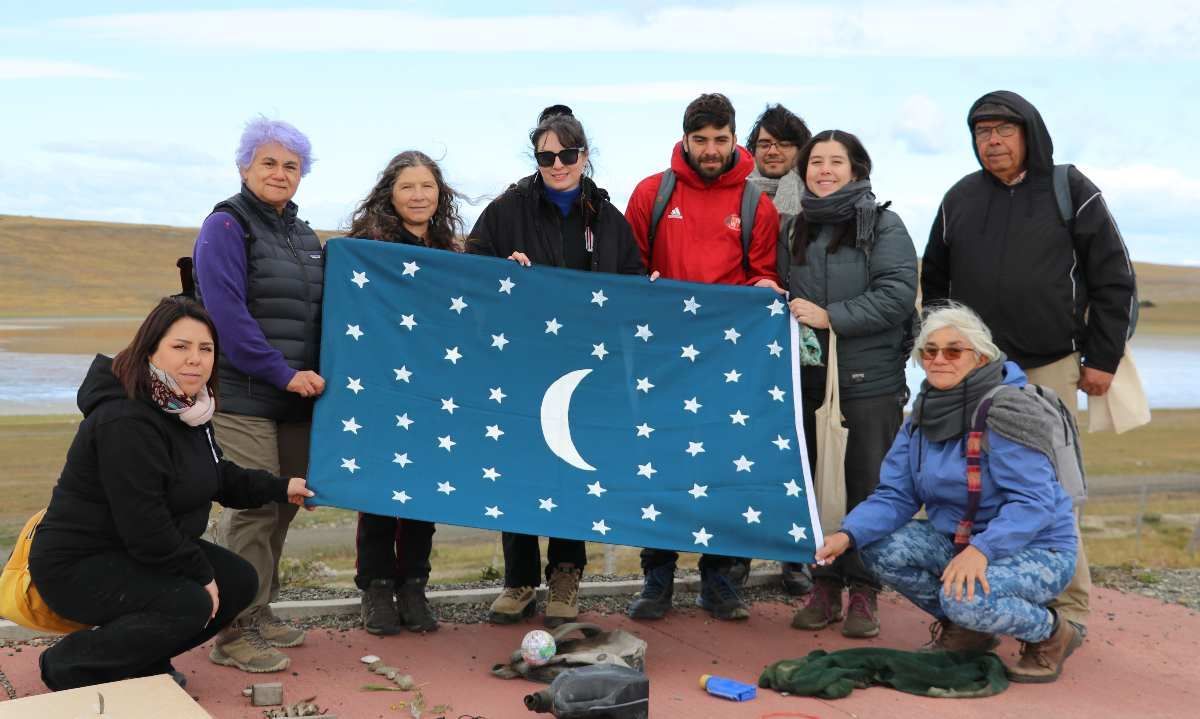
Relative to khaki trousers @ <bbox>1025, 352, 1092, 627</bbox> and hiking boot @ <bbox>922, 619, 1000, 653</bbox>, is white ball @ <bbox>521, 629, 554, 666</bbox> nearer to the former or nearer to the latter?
hiking boot @ <bbox>922, 619, 1000, 653</bbox>

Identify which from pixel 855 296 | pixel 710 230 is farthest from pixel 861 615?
pixel 710 230

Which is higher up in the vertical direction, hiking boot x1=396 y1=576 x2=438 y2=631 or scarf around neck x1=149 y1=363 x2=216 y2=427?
scarf around neck x1=149 y1=363 x2=216 y2=427

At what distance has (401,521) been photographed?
6977mm

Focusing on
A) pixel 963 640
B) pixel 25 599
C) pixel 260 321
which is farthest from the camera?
pixel 963 640

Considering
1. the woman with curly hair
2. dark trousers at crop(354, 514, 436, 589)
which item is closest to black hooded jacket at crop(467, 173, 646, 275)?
the woman with curly hair

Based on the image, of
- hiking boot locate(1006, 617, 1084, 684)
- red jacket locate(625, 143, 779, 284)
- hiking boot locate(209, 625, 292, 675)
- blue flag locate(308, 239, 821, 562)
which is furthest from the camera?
red jacket locate(625, 143, 779, 284)

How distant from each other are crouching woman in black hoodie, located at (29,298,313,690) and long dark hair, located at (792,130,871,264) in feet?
10.2

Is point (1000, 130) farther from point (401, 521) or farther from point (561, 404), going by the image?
point (401, 521)

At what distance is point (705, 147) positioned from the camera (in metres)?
6.95

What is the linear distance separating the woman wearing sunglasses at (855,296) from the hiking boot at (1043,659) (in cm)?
88

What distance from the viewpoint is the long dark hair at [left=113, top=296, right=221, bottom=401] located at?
5430 mm

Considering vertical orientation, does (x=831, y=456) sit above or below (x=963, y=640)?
above

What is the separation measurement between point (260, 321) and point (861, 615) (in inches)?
138

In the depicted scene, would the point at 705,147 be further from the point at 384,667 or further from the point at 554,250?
the point at 384,667
